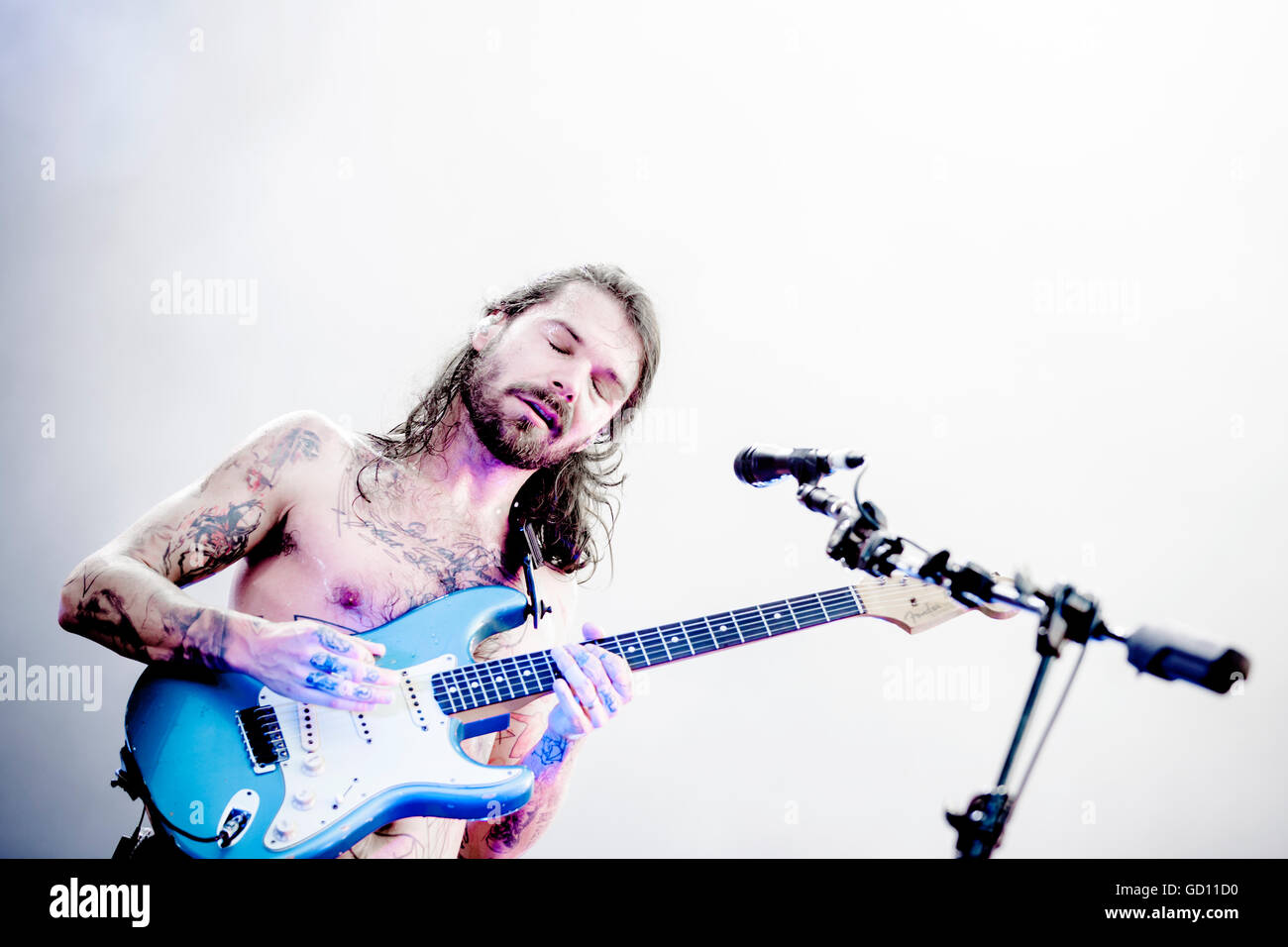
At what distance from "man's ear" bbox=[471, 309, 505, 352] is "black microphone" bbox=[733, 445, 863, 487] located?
117 cm

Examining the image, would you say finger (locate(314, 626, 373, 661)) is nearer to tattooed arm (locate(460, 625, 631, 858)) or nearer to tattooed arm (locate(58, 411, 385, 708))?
tattooed arm (locate(58, 411, 385, 708))

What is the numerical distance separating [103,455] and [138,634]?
1.21 m

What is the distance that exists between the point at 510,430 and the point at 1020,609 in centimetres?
156

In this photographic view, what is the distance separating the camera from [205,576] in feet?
6.72

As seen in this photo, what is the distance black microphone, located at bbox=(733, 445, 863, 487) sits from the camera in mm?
1555

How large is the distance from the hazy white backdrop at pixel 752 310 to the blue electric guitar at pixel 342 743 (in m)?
0.72

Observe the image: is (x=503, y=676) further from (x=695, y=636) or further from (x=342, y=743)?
(x=695, y=636)

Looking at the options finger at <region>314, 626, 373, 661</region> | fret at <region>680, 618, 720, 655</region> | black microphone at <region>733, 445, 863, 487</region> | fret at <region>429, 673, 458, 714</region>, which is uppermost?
black microphone at <region>733, 445, 863, 487</region>

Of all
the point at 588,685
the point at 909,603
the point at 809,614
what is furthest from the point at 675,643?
the point at 909,603

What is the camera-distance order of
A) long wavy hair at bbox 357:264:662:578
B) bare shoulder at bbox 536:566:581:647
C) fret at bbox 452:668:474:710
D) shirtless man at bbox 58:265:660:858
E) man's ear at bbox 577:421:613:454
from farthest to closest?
man's ear at bbox 577:421:613:454 → long wavy hair at bbox 357:264:662:578 → bare shoulder at bbox 536:566:581:647 → fret at bbox 452:668:474:710 → shirtless man at bbox 58:265:660:858

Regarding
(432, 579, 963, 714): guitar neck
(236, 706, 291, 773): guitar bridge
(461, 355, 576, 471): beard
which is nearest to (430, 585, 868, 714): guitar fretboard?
(432, 579, 963, 714): guitar neck

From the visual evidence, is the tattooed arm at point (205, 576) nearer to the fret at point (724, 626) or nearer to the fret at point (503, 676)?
the fret at point (503, 676)

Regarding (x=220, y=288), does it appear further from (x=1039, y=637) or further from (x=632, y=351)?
(x=1039, y=637)
